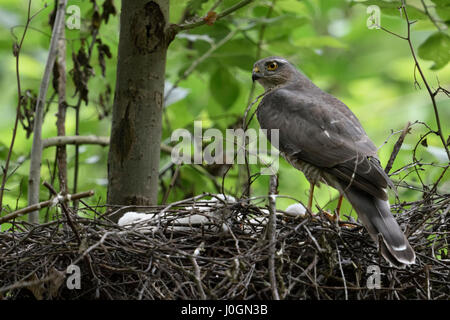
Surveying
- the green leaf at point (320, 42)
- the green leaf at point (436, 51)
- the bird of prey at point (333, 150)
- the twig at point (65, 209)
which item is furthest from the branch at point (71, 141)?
the green leaf at point (436, 51)

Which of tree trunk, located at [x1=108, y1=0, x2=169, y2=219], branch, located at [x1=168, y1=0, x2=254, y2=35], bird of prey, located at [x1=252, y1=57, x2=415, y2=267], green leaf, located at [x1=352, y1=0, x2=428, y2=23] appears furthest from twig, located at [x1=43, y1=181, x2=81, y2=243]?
green leaf, located at [x1=352, y1=0, x2=428, y2=23]

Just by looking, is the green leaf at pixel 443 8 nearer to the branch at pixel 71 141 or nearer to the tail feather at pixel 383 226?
the tail feather at pixel 383 226

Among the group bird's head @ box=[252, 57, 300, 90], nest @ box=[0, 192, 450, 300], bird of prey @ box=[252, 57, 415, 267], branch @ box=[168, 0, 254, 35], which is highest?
bird's head @ box=[252, 57, 300, 90]

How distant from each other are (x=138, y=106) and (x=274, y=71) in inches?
59.0

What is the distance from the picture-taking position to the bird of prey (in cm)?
305

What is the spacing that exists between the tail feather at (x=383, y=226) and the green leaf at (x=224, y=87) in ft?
5.96

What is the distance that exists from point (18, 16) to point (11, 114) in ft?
4.33

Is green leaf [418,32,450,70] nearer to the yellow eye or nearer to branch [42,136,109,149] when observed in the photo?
the yellow eye

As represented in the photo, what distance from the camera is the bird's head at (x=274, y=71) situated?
15.6ft

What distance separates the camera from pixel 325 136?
3.74 metres

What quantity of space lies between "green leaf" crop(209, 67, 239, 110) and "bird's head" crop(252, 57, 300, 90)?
0.23 meters

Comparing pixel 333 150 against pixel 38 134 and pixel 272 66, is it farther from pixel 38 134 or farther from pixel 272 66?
pixel 38 134

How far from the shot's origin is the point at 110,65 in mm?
4996
